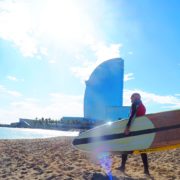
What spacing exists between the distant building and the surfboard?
105 feet

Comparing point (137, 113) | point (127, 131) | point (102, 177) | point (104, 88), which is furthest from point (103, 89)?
point (102, 177)

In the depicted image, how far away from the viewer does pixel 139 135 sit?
26.2 ft

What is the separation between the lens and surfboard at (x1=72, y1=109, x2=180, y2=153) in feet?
26.2

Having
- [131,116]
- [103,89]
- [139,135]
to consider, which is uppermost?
[103,89]

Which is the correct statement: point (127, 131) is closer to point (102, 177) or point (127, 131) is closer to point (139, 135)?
point (139, 135)

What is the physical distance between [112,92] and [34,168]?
124ft

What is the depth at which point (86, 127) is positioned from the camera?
41000mm

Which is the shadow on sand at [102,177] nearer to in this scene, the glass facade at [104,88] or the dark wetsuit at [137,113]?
the dark wetsuit at [137,113]

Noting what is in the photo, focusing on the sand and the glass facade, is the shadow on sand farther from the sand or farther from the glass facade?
the glass facade

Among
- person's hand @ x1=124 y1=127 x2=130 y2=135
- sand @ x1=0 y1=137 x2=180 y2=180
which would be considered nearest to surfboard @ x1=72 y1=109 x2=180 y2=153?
person's hand @ x1=124 y1=127 x2=130 y2=135

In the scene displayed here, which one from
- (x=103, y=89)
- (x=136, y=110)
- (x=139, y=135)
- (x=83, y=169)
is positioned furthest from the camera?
(x=103, y=89)

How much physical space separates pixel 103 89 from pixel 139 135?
36.6 m

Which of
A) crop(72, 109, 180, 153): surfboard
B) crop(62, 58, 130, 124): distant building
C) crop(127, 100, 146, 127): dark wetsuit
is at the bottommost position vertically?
crop(72, 109, 180, 153): surfboard

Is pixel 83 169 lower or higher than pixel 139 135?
lower
